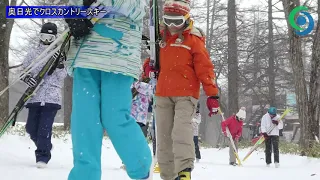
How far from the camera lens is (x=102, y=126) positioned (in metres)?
2.67

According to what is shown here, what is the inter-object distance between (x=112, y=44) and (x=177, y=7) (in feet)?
5.36

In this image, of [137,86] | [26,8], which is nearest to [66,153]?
[137,86]

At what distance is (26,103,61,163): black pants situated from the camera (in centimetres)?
514

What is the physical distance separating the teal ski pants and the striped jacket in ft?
0.23

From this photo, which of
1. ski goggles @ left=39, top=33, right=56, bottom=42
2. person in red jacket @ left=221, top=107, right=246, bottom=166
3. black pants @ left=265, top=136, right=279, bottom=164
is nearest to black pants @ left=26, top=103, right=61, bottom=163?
ski goggles @ left=39, top=33, right=56, bottom=42

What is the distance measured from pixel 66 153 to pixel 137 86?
1.89 metres

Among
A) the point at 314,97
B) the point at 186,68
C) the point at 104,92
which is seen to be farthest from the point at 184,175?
the point at 314,97

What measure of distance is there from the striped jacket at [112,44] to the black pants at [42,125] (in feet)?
8.63

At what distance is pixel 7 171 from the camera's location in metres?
4.21

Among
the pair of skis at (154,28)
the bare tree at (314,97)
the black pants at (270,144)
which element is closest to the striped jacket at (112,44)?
the pair of skis at (154,28)

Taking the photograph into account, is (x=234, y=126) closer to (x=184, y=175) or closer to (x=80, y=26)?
(x=184, y=175)

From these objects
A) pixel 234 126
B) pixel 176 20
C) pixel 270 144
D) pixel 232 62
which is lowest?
pixel 270 144

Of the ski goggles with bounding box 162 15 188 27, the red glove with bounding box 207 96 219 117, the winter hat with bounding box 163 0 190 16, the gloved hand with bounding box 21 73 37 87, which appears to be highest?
the winter hat with bounding box 163 0 190 16

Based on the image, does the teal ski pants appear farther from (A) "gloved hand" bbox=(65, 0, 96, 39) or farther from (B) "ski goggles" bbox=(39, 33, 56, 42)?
(B) "ski goggles" bbox=(39, 33, 56, 42)
